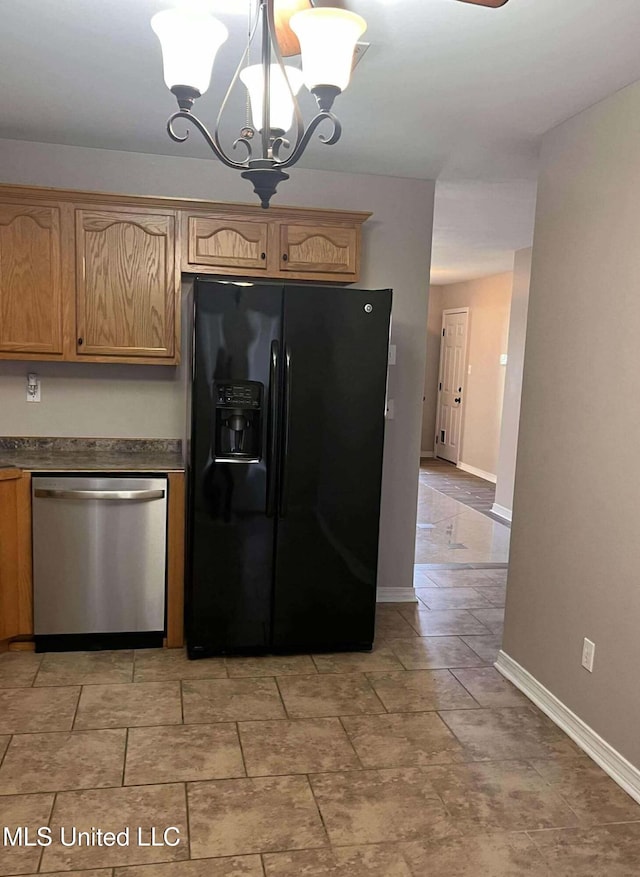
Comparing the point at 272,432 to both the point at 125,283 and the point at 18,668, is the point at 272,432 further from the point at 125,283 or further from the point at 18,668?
the point at 18,668

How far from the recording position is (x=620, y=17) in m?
2.15

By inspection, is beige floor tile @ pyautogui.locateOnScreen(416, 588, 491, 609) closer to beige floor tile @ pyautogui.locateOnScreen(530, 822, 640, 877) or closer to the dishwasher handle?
the dishwasher handle

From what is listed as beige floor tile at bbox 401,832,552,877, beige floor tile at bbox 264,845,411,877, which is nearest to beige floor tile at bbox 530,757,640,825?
beige floor tile at bbox 401,832,552,877

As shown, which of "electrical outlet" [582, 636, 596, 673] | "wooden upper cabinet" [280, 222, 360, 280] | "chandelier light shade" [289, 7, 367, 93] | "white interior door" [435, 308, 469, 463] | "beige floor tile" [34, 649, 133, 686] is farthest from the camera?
"white interior door" [435, 308, 469, 463]

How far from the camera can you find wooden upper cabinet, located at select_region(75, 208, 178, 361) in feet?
11.6

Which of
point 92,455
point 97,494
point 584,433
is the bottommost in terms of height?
point 97,494

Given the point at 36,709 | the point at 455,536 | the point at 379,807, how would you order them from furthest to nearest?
the point at 455,536, the point at 36,709, the point at 379,807

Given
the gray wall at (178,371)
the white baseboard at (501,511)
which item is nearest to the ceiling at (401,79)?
the gray wall at (178,371)

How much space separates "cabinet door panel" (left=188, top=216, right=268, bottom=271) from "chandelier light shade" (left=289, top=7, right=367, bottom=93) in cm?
209

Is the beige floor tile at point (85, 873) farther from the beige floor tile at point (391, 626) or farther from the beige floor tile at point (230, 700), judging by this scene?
the beige floor tile at point (391, 626)

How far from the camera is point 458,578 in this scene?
490 cm

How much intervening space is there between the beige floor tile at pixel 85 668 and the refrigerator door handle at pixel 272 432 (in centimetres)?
99

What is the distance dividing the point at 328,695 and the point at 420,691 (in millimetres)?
420

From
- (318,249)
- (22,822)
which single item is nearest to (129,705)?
(22,822)
